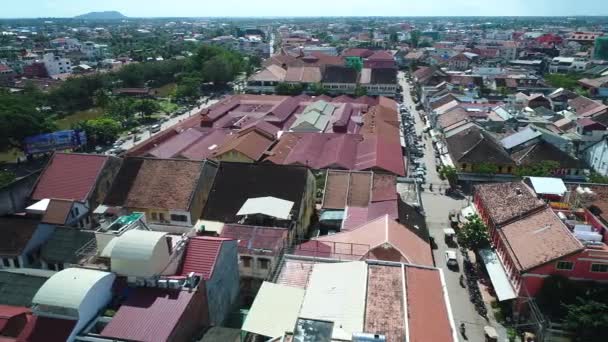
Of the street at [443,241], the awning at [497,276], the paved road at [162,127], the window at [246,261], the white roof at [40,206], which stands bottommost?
the paved road at [162,127]

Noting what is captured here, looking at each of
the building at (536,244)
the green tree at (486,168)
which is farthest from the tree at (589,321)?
the green tree at (486,168)

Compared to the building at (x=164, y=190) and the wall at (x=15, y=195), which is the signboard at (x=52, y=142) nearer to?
the wall at (x=15, y=195)

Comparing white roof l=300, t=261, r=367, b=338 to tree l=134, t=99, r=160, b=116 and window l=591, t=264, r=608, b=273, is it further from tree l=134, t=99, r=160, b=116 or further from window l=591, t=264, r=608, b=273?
tree l=134, t=99, r=160, b=116

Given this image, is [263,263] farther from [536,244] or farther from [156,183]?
[536,244]

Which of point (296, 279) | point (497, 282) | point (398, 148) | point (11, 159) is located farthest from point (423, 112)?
point (11, 159)

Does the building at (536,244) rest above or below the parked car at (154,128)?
above

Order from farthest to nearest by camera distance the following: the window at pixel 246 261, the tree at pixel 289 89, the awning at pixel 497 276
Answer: the tree at pixel 289 89, the window at pixel 246 261, the awning at pixel 497 276

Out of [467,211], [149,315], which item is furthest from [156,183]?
[467,211]

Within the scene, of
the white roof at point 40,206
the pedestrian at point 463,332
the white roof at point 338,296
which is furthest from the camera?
the white roof at point 40,206
